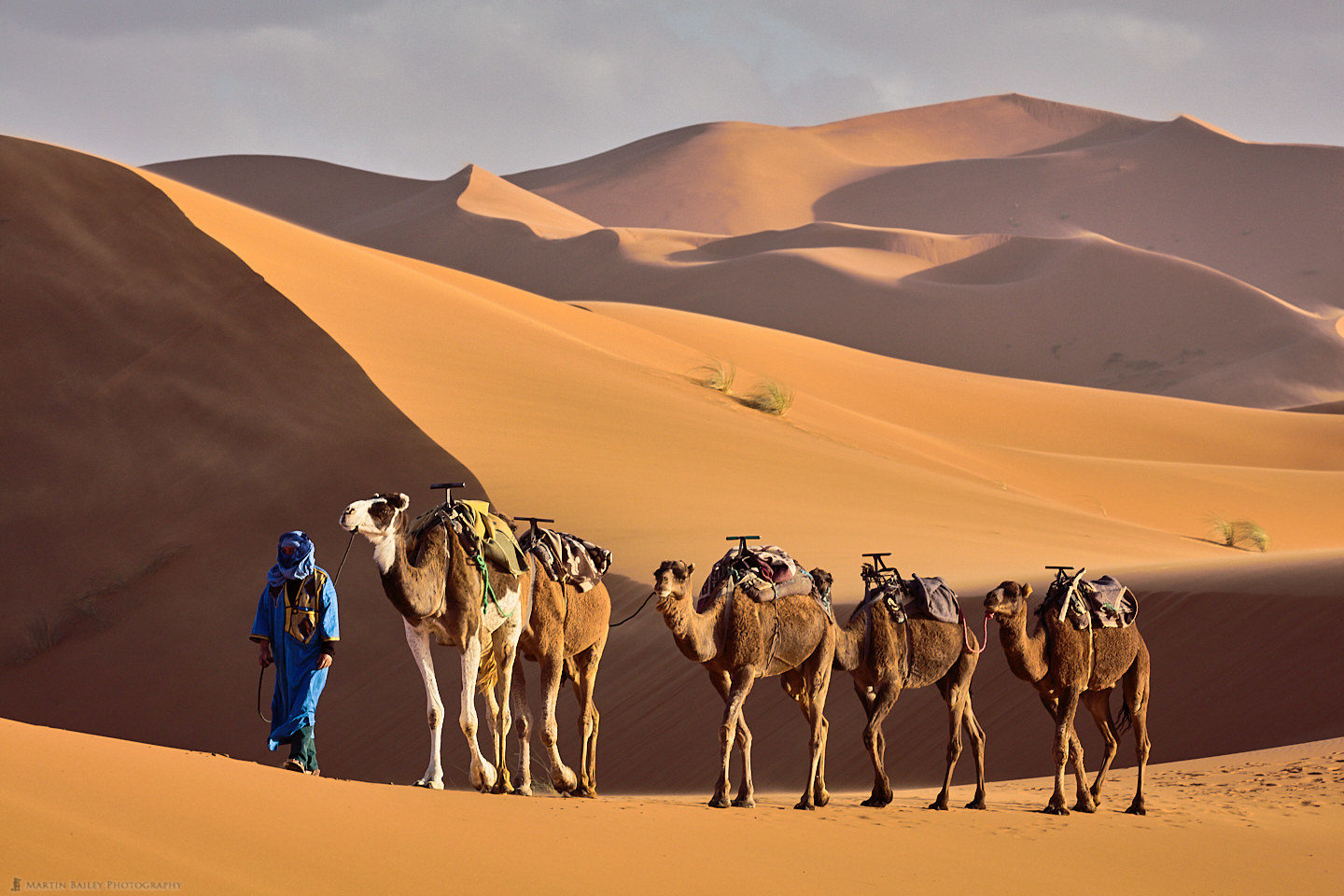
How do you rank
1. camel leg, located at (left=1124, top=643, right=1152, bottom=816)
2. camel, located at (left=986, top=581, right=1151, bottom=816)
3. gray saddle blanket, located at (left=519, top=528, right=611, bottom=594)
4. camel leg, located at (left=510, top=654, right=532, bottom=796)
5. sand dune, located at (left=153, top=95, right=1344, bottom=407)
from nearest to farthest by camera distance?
camel leg, located at (left=510, top=654, right=532, bottom=796), gray saddle blanket, located at (left=519, top=528, right=611, bottom=594), camel, located at (left=986, top=581, right=1151, bottom=816), camel leg, located at (left=1124, top=643, right=1152, bottom=816), sand dune, located at (left=153, top=95, right=1344, bottom=407)

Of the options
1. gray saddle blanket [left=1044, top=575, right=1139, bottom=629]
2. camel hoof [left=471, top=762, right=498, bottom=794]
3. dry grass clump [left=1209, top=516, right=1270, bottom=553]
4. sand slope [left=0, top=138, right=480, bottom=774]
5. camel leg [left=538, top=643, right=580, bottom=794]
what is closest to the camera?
camel hoof [left=471, top=762, right=498, bottom=794]

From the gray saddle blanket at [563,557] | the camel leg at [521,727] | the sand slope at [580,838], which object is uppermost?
the gray saddle blanket at [563,557]

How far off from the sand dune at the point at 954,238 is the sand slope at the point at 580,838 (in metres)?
68.3

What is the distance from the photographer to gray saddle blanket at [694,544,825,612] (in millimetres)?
9898

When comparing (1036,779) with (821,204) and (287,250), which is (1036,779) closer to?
(287,250)

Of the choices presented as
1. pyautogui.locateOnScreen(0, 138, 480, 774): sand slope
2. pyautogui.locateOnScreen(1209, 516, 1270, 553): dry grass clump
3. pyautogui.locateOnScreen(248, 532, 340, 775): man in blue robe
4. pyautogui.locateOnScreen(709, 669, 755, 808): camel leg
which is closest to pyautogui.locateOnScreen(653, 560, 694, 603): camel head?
pyautogui.locateOnScreen(709, 669, 755, 808): camel leg

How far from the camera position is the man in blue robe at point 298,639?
9.66m

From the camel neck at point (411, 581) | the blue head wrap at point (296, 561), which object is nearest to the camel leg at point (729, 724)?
the camel neck at point (411, 581)

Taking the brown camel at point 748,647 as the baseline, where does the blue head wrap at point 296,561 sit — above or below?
above

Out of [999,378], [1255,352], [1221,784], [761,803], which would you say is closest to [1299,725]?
[1221,784]

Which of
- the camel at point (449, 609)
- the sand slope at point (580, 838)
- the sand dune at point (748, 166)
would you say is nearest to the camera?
the sand slope at point (580, 838)

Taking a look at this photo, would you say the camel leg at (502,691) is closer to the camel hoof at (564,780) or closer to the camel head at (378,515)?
the camel hoof at (564,780)

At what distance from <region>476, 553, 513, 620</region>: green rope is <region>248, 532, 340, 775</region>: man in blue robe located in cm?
114

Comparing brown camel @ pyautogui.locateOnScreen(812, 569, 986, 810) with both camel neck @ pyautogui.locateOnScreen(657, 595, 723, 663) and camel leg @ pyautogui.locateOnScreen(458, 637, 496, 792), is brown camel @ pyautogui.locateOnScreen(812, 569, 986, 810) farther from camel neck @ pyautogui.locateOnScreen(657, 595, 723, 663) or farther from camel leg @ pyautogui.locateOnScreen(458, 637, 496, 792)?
camel leg @ pyautogui.locateOnScreen(458, 637, 496, 792)
